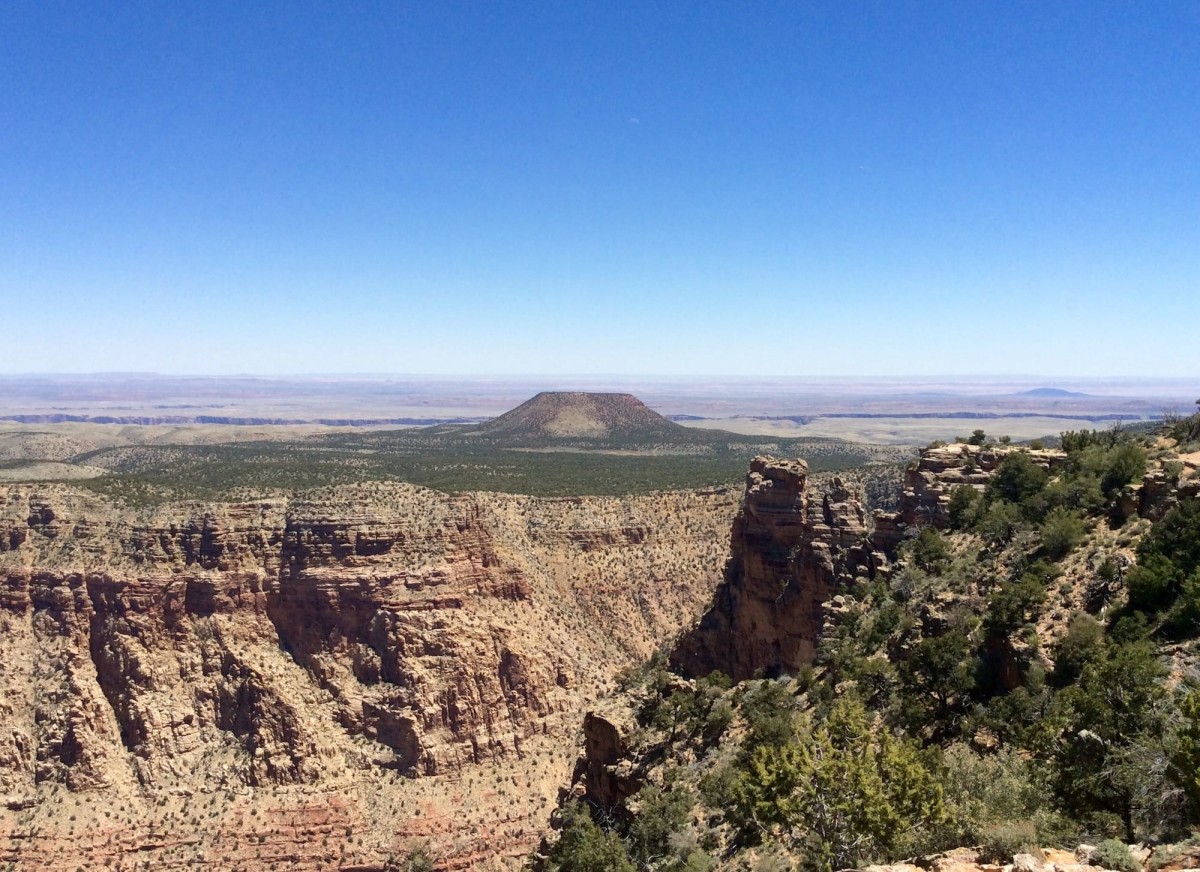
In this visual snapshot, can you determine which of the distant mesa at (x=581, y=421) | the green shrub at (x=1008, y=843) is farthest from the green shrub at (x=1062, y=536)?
the distant mesa at (x=581, y=421)

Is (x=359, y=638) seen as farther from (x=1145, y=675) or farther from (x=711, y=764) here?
(x=1145, y=675)

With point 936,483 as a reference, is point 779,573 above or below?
below

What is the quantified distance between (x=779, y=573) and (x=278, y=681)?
27.6 m

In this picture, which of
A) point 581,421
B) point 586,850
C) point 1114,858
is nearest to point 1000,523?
point 586,850

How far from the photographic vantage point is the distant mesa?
14125 cm

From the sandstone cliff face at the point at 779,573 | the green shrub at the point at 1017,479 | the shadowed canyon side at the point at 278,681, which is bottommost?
the shadowed canyon side at the point at 278,681

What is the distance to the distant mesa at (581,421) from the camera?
14125cm

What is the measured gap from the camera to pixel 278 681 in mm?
45781

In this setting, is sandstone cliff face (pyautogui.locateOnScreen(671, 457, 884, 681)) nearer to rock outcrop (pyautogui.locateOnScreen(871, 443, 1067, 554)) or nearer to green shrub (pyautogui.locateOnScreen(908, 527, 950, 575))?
rock outcrop (pyautogui.locateOnScreen(871, 443, 1067, 554))

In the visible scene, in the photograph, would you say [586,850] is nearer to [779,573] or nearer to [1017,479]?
[779,573]

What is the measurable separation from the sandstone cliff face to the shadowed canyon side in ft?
42.1

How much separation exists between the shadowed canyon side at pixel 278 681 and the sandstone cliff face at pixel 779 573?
1282cm

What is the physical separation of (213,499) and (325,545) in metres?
10.2

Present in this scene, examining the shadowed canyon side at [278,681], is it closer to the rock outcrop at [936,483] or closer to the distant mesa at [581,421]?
the rock outcrop at [936,483]
